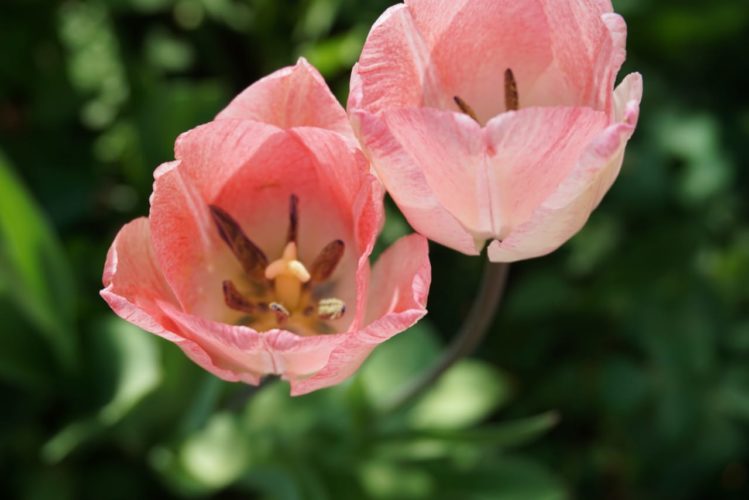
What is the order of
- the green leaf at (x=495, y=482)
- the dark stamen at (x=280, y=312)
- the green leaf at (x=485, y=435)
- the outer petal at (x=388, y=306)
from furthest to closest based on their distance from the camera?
the green leaf at (x=495, y=482) < the green leaf at (x=485, y=435) < the dark stamen at (x=280, y=312) < the outer petal at (x=388, y=306)

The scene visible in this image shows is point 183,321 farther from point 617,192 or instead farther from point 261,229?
point 617,192

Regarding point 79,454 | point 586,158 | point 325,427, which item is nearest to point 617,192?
point 325,427

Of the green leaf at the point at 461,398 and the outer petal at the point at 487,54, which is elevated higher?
the outer petal at the point at 487,54

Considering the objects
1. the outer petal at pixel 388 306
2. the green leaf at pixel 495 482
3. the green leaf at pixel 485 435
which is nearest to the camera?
the outer petal at pixel 388 306

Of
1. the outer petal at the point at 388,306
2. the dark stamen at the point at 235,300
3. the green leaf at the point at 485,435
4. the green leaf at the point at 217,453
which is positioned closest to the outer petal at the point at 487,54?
the outer petal at the point at 388,306

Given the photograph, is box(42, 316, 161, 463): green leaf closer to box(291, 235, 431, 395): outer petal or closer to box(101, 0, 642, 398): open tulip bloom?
box(101, 0, 642, 398): open tulip bloom

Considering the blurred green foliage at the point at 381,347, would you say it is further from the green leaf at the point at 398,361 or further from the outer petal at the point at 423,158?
the outer petal at the point at 423,158
